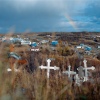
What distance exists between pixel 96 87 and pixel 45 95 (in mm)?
1140

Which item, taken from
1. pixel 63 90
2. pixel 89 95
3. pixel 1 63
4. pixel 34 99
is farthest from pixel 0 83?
pixel 89 95

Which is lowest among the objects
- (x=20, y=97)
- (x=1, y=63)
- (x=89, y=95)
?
(x=89, y=95)

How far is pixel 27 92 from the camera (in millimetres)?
3939

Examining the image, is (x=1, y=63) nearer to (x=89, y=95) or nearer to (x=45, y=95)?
(x=45, y=95)

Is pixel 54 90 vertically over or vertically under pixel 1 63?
under

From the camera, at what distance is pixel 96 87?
Result: 446 cm

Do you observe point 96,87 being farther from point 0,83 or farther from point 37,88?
point 0,83

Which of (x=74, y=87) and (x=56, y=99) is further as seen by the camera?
(x=74, y=87)

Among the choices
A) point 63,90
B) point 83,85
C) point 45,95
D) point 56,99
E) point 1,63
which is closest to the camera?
point 1,63

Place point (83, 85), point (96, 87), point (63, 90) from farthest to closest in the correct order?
point (83, 85)
point (96, 87)
point (63, 90)

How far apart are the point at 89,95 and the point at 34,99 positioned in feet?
3.35

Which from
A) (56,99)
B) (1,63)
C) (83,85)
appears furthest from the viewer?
(83,85)

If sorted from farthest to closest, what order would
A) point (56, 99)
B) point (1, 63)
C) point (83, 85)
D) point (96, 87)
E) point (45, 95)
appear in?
point (83, 85), point (96, 87), point (56, 99), point (45, 95), point (1, 63)

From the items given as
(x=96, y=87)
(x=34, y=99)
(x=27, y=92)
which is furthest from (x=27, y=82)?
(x=96, y=87)
